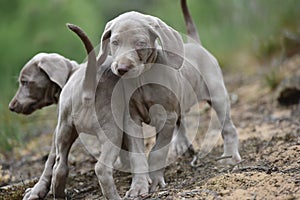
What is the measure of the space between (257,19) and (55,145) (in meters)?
3.97

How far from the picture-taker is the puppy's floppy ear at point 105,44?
244cm

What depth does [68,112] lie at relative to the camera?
2.53 meters

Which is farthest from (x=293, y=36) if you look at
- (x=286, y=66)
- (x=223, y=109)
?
(x=223, y=109)

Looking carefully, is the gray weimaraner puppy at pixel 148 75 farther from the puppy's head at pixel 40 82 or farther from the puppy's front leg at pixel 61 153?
the puppy's head at pixel 40 82

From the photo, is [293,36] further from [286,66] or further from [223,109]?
[223,109]

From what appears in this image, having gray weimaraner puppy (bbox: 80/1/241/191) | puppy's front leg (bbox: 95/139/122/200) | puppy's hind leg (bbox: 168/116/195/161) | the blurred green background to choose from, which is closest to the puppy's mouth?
gray weimaraner puppy (bbox: 80/1/241/191)

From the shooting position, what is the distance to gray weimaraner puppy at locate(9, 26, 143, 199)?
238 cm

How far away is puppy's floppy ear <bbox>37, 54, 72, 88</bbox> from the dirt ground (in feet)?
1.98

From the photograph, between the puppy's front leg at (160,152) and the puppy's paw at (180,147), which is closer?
the puppy's front leg at (160,152)

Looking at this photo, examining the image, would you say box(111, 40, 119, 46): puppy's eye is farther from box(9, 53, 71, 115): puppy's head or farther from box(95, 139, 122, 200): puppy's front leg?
box(9, 53, 71, 115): puppy's head

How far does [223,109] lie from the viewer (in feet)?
10.3

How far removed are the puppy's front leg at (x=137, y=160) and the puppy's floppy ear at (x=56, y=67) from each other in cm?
53

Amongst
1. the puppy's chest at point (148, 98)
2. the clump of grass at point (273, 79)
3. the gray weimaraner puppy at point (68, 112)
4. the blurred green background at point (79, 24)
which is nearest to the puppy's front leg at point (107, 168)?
the gray weimaraner puppy at point (68, 112)

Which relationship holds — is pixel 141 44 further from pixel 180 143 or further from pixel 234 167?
pixel 180 143
